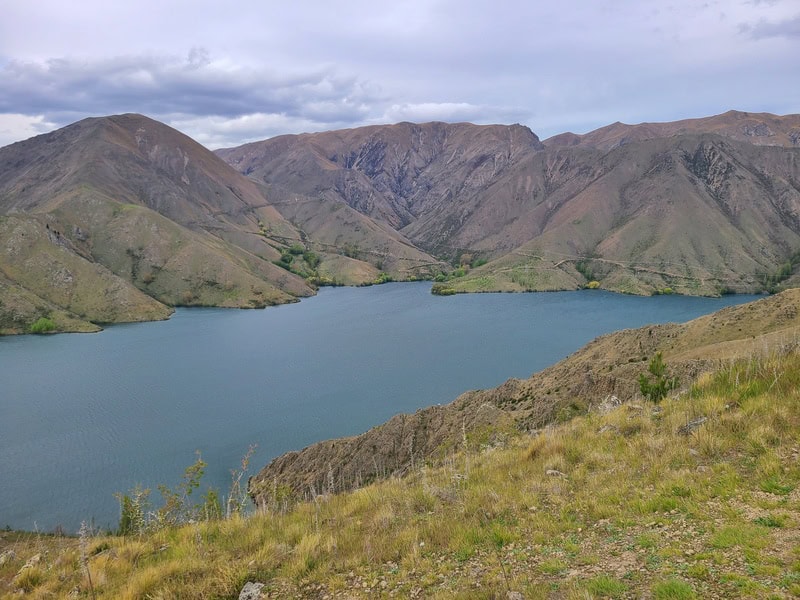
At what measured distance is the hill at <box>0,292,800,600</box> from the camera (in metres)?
6.61

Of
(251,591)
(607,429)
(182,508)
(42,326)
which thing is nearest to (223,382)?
(182,508)

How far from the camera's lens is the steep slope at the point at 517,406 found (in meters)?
33.9

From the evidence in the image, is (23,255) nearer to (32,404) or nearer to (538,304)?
(32,404)

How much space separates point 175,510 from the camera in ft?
77.8

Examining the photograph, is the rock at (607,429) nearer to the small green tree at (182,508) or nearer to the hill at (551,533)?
the hill at (551,533)

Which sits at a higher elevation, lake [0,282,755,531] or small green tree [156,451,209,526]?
small green tree [156,451,209,526]

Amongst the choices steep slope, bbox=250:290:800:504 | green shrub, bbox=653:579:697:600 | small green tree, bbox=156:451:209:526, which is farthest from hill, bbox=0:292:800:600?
steep slope, bbox=250:290:800:504

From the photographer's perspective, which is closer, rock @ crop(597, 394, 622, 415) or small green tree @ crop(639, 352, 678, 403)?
rock @ crop(597, 394, 622, 415)

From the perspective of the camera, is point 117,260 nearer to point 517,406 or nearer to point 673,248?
point 517,406

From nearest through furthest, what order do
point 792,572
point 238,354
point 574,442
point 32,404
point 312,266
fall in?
point 792,572, point 574,442, point 32,404, point 238,354, point 312,266

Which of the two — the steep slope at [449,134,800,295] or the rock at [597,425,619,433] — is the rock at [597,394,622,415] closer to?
the rock at [597,425,619,433]

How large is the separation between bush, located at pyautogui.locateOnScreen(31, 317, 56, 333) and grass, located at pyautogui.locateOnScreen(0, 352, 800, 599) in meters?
105

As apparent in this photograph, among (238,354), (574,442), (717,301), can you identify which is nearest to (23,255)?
(238,354)

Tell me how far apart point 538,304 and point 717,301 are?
160 ft
